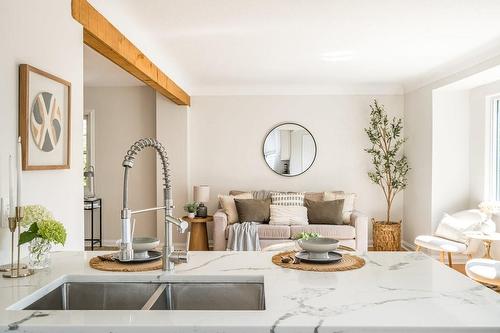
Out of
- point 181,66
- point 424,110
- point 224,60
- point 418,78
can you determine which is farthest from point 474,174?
point 181,66

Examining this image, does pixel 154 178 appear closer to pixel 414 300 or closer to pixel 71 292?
pixel 71 292

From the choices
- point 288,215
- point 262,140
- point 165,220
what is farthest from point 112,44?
point 262,140

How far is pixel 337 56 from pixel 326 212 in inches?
83.8

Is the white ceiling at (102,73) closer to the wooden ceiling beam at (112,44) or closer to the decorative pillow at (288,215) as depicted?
the wooden ceiling beam at (112,44)

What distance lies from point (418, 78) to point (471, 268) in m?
3.02

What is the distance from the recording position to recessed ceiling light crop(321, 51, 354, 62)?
491cm

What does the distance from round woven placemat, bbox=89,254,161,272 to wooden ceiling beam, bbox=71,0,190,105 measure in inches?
59.8

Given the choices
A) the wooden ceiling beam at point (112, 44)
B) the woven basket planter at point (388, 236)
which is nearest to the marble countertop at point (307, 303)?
the wooden ceiling beam at point (112, 44)

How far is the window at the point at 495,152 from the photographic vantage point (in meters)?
5.56

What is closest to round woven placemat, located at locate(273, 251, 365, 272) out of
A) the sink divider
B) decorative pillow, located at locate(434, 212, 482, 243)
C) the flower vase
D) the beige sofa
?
the sink divider

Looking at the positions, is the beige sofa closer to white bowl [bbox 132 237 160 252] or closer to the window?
the window

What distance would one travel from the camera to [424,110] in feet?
20.6

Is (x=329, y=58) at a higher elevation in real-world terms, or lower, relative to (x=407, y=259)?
higher

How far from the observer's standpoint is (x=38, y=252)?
1811 mm
